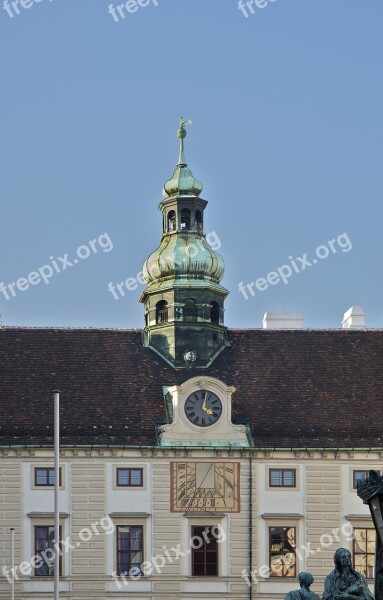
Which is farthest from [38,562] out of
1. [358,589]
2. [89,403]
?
[358,589]

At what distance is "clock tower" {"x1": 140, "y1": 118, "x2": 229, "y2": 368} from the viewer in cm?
7850

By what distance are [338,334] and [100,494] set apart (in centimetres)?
1333

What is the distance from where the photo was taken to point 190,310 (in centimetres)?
7938

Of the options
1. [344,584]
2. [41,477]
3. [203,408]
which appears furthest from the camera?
[203,408]

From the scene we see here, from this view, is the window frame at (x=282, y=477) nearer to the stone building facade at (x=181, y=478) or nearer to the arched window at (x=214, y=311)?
the stone building facade at (x=181, y=478)

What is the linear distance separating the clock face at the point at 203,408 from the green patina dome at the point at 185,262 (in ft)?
22.6

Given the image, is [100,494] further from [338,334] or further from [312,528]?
[338,334]

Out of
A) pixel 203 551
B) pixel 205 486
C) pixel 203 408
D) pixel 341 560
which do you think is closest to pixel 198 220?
pixel 203 408

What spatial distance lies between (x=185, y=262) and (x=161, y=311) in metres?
2.33

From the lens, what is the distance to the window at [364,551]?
73000 mm

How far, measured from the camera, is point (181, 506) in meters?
74.2

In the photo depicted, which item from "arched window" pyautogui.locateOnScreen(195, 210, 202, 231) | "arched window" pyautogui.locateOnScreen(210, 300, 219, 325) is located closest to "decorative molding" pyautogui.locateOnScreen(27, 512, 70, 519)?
"arched window" pyautogui.locateOnScreen(210, 300, 219, 325)

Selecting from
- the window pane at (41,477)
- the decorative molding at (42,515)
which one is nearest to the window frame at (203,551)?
the decorative molding at (42,515)

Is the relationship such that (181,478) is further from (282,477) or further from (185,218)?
(185,218)
